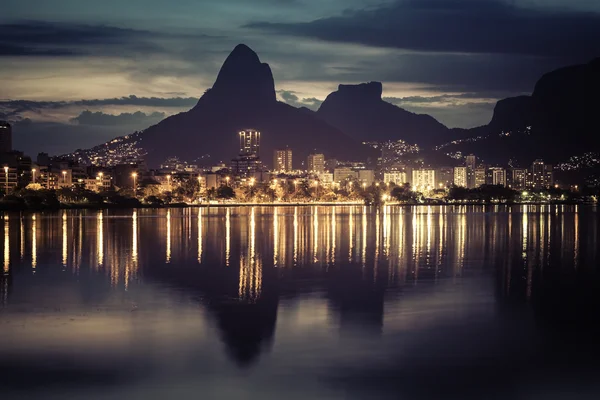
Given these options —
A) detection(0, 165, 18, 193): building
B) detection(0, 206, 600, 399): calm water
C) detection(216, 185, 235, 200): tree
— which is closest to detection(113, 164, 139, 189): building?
detection(216, 185, 235, 200): tree

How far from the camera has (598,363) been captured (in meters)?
13.5

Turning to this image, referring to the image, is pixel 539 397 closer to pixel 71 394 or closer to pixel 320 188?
pixel 71 394

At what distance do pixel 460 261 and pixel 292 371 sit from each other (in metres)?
19.7

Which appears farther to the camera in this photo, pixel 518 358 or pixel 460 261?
pixel 460 261

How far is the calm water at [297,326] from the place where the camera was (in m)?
12.2

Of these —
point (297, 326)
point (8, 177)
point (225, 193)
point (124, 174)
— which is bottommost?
point (297, 326)

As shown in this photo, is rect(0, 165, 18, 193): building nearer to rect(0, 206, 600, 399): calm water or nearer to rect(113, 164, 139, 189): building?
rect(113, 164, 139, 189): building

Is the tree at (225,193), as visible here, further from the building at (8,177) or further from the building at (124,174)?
the building at (8,177)

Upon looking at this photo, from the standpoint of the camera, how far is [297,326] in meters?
16.8

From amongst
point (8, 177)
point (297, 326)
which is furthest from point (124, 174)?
point (297, 326)

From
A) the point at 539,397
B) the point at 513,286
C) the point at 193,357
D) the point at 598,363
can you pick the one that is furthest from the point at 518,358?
the point at 513,286

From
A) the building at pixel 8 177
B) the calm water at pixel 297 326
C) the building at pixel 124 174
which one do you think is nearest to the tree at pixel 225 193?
the building at pixel 124 174

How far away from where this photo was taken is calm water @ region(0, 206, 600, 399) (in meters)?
12.2

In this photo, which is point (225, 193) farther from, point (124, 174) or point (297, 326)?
point (297, 326)
